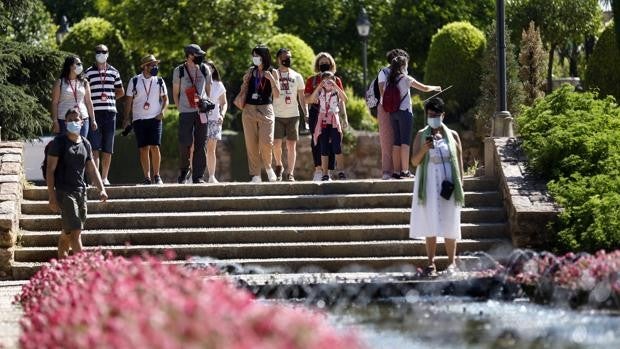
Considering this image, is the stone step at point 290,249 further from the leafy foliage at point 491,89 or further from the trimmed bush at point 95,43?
the trimmed bush at point 95,43

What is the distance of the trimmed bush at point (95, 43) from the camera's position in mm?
32094

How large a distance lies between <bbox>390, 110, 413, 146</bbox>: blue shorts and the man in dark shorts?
4.11m

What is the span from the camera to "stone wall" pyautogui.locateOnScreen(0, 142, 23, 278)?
1555cm

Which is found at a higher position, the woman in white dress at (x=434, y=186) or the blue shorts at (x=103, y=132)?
the blue shorts at (x=103, y=132)

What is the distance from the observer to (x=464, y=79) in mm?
28391

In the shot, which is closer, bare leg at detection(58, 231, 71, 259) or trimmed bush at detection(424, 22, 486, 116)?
bare leg at detection(58, 231, 71, 259)

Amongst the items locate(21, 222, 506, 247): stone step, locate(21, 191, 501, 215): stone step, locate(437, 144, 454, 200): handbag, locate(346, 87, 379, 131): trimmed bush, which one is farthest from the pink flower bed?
locate(346, 87, 379, 131): trimmed bush

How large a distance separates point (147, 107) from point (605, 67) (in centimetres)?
988

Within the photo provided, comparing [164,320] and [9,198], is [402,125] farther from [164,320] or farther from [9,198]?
[164,320]

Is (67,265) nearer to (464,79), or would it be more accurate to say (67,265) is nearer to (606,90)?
(606,90)

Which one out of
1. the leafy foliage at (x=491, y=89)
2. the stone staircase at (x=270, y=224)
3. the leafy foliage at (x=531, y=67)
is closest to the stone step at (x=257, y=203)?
the stone staircase at (x=270, y=224)

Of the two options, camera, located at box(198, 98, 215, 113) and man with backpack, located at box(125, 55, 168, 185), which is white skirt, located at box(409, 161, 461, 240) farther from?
man with backpack, located at box(125, 55, 168, 185)

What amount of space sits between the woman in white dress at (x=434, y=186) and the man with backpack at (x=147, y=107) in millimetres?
4641

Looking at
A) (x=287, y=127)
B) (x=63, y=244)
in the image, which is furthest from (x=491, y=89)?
(x=63, y=244)
